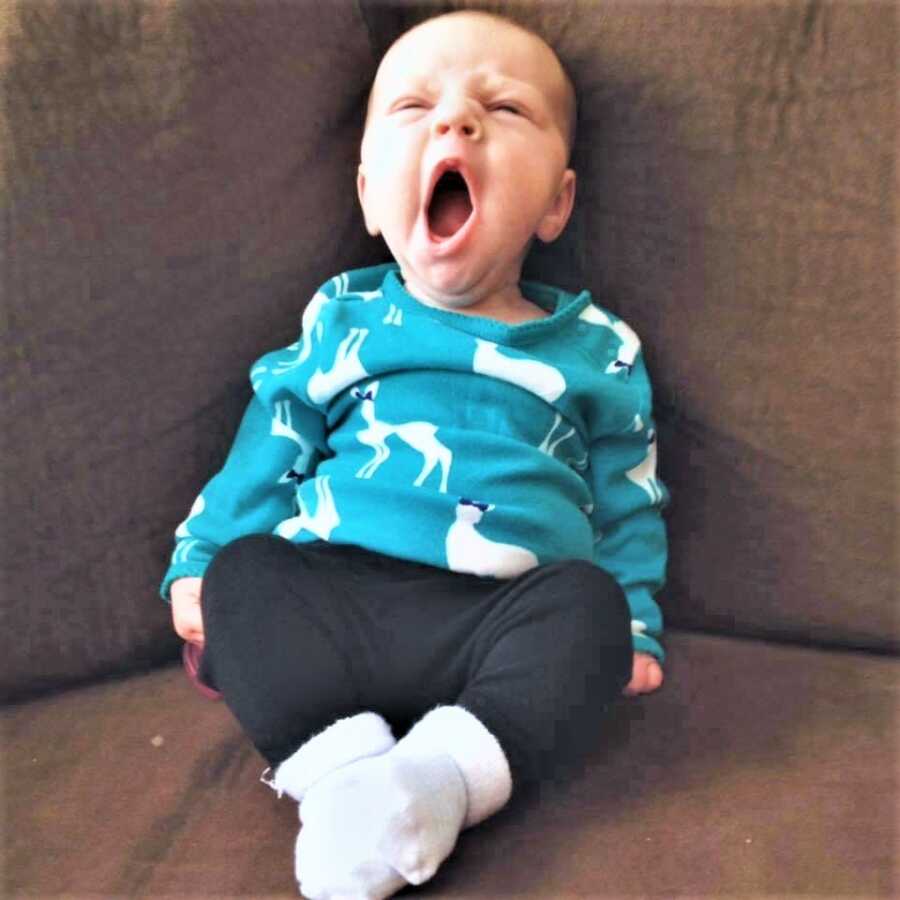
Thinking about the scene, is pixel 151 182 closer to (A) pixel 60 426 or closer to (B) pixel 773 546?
(A) pixel 60 426

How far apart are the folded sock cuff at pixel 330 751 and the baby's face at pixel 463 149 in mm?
395

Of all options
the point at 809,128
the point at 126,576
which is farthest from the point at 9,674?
the point at 809,128

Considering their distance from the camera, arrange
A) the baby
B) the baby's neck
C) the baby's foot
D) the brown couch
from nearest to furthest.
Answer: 1. the baby's foot
2. the baby
3. the brown couch
4. the baby's neck

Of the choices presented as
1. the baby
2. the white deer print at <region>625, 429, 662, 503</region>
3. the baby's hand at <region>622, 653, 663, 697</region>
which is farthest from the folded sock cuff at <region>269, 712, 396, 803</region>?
the white deer print at <region>625, 429, 662, 503</region>

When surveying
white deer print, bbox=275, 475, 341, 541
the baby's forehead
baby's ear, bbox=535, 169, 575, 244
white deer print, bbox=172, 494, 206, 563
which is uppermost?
the baby's forehead

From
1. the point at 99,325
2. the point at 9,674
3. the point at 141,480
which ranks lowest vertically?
the point at 9,674

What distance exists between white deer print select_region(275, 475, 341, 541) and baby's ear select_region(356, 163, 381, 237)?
0.25m

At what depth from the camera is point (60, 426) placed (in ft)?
2.73

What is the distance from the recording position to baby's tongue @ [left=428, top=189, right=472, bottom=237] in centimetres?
90

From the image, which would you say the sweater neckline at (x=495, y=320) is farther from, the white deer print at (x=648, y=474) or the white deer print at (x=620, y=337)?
the white deer print at (x=648, y=474)

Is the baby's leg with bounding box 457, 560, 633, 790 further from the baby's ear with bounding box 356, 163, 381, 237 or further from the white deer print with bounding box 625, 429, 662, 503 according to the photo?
the baby's ear with bounding box 356, 163, 381, 237

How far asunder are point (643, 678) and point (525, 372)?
11.0 inches

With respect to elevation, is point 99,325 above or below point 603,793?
above

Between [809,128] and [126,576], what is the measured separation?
0.72 metres
